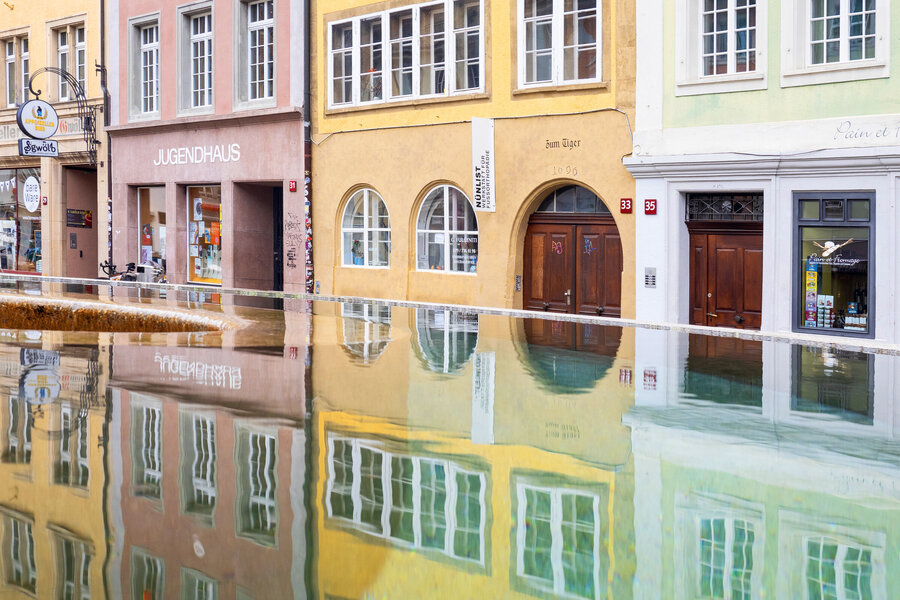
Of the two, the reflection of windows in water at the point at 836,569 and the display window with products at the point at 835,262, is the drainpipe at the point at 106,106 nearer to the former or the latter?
the display window with products at the point at 835,262

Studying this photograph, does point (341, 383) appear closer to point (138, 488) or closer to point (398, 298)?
point (138, 488)

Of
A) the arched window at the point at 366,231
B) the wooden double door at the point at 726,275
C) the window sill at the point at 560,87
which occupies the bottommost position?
the wooden double door at the point at 726,275

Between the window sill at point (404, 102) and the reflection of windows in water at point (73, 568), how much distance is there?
15.6m

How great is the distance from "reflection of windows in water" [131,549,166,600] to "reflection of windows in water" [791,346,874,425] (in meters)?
5.55

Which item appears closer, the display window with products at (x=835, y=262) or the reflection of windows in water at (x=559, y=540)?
the reflection of windows in water at (x=559, y=540)

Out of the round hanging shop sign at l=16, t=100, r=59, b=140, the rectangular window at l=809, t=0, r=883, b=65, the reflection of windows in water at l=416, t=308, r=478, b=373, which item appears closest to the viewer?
the reflection of windows in water at l=416, t=308, r=478, b=373

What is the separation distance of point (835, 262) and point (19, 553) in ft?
43.6

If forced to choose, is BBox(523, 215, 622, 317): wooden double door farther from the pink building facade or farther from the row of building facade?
the pink building facade

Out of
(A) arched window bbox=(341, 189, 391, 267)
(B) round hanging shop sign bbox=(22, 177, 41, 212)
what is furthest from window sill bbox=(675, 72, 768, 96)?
(B) round hanging shop sign bbox=(22, 177, 41, 212)

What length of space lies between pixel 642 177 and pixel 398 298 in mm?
6002

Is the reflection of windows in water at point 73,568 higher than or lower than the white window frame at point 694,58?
lower

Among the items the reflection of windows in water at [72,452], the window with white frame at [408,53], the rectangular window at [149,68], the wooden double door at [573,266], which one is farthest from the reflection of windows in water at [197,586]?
the rectangular window at [149,68]

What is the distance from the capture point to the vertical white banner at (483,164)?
19641 millimetres

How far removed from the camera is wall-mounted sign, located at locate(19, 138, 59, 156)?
89.4 ft
